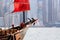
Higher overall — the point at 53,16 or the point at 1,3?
the point at 1,3

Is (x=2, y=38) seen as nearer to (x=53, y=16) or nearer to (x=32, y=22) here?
(x=32, y=22)

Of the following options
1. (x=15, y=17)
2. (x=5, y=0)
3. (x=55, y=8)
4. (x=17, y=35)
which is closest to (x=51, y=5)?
(x=55, y=8)

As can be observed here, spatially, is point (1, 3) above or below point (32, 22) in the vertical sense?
above

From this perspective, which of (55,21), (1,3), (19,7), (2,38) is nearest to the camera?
(2,38)

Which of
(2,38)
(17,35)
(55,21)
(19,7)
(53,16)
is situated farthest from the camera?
(53,16)

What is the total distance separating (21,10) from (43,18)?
14.2ft

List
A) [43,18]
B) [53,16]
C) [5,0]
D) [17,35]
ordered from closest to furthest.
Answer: [17,35] < [5,0] < [43,18] < [53,16]

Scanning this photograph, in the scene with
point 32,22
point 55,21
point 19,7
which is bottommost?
point 55,21

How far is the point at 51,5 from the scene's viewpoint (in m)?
12.1

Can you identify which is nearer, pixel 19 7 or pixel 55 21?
pixel 19 7

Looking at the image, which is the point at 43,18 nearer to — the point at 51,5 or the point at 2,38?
the point at 51,5

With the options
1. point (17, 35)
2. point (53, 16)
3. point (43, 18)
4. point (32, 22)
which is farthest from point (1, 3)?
point (53, 16)

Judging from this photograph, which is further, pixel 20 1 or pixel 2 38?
pixel 20 1

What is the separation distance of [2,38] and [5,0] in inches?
148
